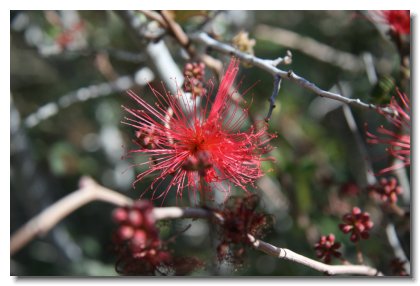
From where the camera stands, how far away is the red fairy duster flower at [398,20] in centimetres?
154

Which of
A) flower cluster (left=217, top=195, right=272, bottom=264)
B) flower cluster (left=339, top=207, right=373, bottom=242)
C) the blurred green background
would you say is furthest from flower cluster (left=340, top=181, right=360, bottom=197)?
flower cluster (left=217, top=195, right=272, bottom=264)

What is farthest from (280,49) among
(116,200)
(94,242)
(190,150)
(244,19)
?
(116,200)

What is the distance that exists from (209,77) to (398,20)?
626 mm

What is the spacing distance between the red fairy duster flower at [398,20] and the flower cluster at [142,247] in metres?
0.94

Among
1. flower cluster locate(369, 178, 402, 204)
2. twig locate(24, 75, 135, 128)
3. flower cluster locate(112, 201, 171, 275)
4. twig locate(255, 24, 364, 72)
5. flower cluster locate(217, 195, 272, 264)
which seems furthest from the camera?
twig locate(255, 24, 364, 72)

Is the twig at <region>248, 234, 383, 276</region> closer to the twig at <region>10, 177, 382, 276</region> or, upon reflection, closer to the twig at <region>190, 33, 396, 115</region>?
the twig at <region>10, 177, 382, 276</region>

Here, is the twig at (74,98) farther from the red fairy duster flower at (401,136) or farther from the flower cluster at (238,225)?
the red fairy duster flower at (401,136)

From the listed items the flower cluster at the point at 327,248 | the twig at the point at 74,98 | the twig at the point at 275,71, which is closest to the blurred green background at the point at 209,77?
the twig at the point at 74,98

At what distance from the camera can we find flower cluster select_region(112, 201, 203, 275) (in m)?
0.82

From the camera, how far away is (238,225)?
1.06m

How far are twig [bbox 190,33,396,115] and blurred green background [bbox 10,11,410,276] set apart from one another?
0.13 meters

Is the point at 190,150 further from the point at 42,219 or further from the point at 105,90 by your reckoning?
the point at 105,90
